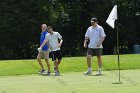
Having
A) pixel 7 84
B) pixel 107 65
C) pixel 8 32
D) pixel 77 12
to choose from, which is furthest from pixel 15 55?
pixel 7 84

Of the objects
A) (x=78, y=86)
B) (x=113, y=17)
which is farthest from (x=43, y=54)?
(x=78, y=86)

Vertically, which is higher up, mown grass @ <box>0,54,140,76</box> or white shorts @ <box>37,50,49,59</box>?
white shorts @ <box>37,50,49,59</box>

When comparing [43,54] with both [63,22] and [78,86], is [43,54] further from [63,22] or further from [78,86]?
[63,22]

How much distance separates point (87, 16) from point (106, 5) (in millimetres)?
2894

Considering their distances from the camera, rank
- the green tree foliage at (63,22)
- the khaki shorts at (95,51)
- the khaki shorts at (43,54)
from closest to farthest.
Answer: the khaki shorts at (95,51), the khaki shorts at (43,54), the green tree foliage at (63,22)

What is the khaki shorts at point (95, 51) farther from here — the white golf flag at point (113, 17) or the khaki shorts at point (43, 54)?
the white golf flag at point (113, 17)

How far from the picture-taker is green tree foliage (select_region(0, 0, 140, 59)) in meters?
51.7

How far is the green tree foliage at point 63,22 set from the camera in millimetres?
51688

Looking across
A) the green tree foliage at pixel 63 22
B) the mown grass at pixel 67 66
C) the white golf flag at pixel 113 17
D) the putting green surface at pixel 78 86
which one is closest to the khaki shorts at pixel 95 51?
the mown grass at pixel 67 66

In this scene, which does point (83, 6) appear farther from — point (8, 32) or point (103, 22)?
point (8, 32)

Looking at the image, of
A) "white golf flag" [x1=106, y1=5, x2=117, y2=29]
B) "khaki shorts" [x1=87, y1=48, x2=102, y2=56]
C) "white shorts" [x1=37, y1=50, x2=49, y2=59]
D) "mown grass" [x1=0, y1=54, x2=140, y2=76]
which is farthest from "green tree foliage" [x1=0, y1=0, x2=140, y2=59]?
"white golf flag" [x1=106, y1=5, x2=117, y2=29]

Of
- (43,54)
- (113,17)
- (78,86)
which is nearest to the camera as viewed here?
(78,86)

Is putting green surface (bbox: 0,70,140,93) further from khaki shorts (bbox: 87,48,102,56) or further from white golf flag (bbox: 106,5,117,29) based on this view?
khaki shorts (bbox: 87,48,102,56)

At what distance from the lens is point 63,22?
56844mm
